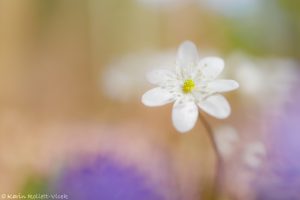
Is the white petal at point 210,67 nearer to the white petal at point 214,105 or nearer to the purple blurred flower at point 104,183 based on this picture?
the white petal at point 214,105

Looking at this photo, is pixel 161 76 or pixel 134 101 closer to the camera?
pixel 161 76

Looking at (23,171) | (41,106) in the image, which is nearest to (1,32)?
(41,106)

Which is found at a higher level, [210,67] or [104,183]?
[210,67]

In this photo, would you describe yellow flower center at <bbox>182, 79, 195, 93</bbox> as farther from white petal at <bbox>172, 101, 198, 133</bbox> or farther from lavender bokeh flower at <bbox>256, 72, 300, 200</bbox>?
lavender bokeh flower at <bbox>256, 72, 300, 200</bbox>

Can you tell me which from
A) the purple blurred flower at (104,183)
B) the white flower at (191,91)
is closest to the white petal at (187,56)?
the white flower at (191,91)

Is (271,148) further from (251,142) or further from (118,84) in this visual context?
(118,84)

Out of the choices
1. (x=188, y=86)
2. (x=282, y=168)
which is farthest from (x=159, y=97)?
(x=282, y=168)

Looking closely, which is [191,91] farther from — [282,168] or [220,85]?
[282,168]
